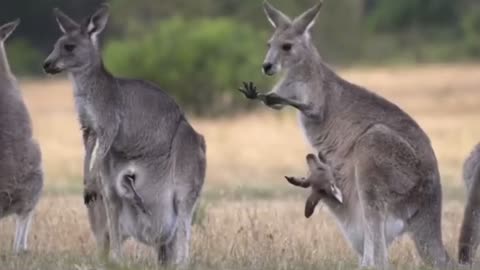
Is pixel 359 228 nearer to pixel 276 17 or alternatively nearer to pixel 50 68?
pixel 276 17

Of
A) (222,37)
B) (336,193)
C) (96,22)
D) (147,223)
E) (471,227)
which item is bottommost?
(222,37)

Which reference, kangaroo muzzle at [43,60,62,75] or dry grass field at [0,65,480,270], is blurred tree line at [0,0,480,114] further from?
kangaroo muzzle at [43,60,62,75]

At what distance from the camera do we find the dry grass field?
8.54 meters

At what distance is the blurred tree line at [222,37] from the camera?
32.6 m

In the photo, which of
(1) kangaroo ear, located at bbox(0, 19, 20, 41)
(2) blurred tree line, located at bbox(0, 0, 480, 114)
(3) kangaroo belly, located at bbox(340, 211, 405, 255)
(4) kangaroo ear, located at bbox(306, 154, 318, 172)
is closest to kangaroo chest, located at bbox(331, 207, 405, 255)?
(3) kangaroo belly, located at bbox(340, 211, 405, 255)

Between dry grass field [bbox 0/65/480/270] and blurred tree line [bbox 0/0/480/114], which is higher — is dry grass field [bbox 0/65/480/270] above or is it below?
above

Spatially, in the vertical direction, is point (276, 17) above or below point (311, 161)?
above

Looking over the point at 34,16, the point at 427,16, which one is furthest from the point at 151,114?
the point at 427,16

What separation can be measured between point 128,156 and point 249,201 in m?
5.47

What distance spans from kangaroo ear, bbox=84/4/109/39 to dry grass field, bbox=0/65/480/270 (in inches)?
58.2

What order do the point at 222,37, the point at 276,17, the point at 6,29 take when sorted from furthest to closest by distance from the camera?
1. the point at 222,37
2. the point at 6,29
3. the point at 276,17

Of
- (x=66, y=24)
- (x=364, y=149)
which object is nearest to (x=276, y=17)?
A: (x=364, y=149)

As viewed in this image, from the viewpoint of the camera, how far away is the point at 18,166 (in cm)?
925

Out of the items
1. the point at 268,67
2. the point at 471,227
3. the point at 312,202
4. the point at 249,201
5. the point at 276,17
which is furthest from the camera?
the point at 249,201
